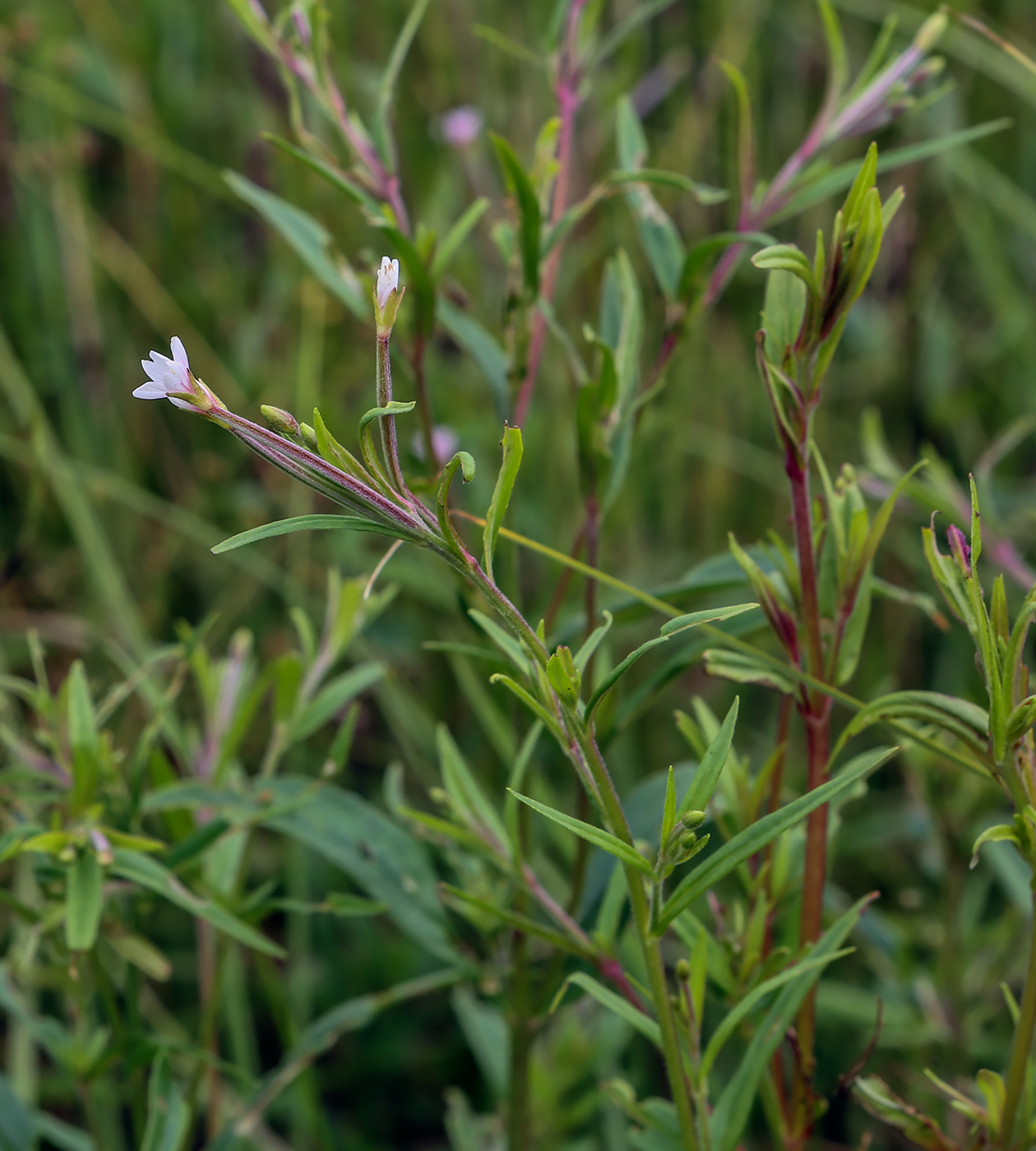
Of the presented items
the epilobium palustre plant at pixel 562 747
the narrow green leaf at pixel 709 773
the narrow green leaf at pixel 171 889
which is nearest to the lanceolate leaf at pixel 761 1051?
the epilobium palustre plant at pixel 562 747

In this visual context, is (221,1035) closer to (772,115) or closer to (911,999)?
(911,999)

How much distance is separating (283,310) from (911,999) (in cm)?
109

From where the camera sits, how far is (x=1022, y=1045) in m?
0.48

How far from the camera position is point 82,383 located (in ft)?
4.54

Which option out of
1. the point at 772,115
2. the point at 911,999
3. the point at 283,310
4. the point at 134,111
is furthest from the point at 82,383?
the point at 911,999

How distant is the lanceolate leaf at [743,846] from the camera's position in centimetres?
43

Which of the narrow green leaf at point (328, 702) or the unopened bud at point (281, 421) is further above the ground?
the unopened bud at point (281, 421)

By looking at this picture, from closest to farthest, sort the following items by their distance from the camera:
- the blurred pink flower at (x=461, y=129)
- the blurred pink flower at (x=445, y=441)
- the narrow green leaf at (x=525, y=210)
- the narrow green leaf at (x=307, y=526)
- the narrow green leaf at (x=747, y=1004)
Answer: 1. the narrow green leaf at (x=307, y=526)
2. the narrow green leaf at (x=747, y=1004)
3. the narrow green leaf at (x=525, y=210)
4. the blurred pink flower at (x=445, y=441)
5. the blurred pink flower at (x=461, y=129)

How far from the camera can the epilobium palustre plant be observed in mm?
440

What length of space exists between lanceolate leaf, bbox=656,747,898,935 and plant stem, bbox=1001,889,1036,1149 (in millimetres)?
104

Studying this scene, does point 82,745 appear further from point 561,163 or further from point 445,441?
point 445,441

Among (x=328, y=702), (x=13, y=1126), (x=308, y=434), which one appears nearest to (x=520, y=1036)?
(x=328, y=702)

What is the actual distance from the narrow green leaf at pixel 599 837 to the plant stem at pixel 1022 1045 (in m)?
0.17

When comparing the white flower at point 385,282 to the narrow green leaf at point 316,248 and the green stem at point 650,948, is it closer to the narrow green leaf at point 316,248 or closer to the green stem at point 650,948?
the green stem at point 650,948
